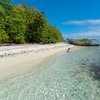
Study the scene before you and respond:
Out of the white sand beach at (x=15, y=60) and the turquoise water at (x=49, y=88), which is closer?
the turquoise water at (x=49, y=88)

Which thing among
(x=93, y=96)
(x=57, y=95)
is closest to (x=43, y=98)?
(x=57, y=95)

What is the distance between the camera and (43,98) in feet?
36.4

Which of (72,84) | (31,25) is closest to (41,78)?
(72,84)

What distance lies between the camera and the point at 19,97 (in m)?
11.2

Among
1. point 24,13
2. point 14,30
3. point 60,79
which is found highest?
point 24,13

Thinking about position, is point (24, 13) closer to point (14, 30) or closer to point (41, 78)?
point (14, 30)

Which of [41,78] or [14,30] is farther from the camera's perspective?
[14,30]

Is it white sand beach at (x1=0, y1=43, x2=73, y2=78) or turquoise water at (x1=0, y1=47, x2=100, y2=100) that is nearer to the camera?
turquoise water at (x1=0, y1=47, x2=100, y2=100)

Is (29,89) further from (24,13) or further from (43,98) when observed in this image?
(24,13)

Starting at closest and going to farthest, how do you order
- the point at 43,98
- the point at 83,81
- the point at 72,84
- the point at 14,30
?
the point at 43,98 → the point at 72,84 → the point at 83,81 → the point at 14,30

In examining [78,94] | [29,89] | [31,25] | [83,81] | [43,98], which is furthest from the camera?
[31,25]

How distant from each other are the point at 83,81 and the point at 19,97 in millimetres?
5639

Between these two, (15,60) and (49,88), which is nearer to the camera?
(49,88)

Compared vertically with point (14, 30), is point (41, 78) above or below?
below
